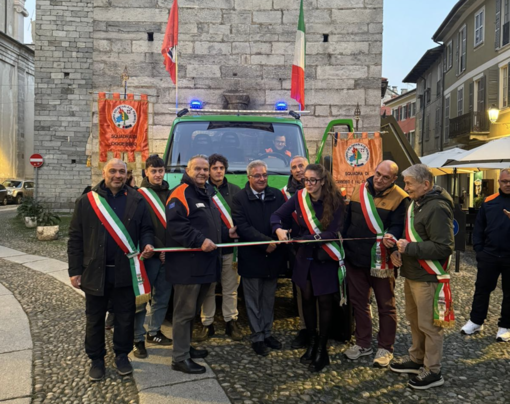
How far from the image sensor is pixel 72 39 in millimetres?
22641

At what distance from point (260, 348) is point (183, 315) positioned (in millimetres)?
901

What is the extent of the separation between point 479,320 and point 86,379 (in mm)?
4185

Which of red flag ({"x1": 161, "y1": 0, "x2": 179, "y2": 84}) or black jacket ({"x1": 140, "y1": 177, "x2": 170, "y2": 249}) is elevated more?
red flag ({"x1": 161, "y1": 0, "x2": 179, "y2": 84})

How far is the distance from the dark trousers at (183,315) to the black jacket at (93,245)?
0.46 metres

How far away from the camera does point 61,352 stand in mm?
4410

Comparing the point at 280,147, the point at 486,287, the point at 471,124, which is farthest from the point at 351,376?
the point at 471,124

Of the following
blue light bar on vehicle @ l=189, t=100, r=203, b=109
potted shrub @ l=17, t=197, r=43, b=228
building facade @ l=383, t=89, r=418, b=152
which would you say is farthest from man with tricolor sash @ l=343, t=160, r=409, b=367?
building facade @ l=383, t=89, r=418, b=152

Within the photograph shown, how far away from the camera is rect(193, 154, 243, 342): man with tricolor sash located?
4.62 metres

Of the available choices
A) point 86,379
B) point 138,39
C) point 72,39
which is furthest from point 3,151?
point 86,379

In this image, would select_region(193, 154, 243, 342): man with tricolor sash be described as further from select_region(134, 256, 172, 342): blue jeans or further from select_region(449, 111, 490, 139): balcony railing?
select_region(449, 111, 490, 139): balcony railing

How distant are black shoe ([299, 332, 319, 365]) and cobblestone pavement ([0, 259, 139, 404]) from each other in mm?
1535

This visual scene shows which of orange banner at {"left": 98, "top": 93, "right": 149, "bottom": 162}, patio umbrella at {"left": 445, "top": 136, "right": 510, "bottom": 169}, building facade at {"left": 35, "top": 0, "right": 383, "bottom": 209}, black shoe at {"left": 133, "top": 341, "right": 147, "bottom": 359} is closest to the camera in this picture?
black shoe at {"left": 133, "top": 341, "right": 147, "bottom": 359}

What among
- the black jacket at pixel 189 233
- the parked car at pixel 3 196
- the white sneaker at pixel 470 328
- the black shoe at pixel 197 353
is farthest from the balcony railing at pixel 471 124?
the parked car at pixel 3 196

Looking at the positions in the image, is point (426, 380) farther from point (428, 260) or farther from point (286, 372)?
point (286, 372)
